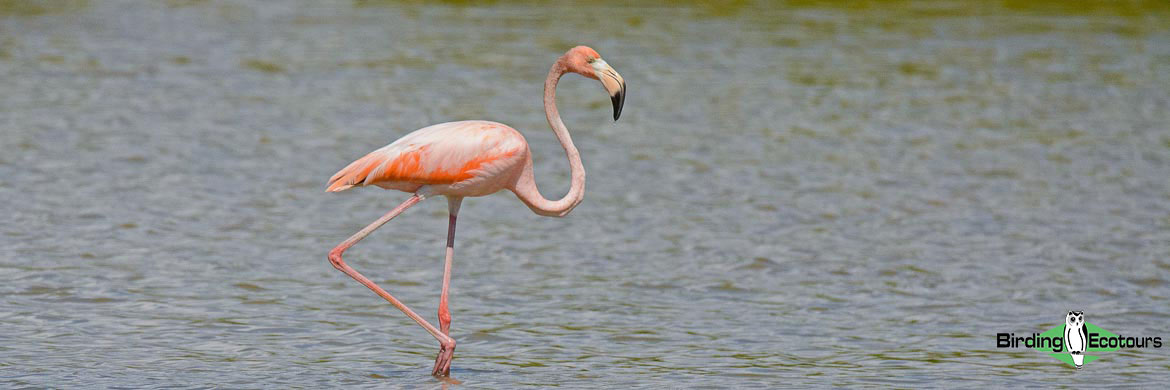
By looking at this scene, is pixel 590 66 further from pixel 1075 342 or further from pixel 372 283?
pixel 1075 342

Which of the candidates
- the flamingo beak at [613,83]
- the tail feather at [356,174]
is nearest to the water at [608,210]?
the tail feather at [356,174]

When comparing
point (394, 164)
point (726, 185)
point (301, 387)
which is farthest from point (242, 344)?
point (726, 185)

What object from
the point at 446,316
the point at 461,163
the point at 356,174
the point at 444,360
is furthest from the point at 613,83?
the point at 444,360

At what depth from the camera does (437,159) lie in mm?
7551

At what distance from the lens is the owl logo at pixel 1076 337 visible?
8.56 metres

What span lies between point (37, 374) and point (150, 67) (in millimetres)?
11984

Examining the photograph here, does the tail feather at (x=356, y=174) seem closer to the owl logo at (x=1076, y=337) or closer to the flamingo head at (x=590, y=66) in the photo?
the flamingo head at (x=590, y=66)

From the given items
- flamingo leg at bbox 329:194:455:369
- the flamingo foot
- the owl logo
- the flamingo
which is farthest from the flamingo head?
the owl logo

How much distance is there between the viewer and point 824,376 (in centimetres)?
803

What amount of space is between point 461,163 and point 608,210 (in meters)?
4.95

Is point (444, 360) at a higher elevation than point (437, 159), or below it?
below

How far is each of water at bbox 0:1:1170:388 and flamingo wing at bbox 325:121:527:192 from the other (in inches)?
38.7

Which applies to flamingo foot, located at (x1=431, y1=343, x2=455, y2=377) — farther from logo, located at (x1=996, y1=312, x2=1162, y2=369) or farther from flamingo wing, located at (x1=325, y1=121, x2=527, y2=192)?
logo, located at (x1=996, y1=312, x2=1162, y2=369)

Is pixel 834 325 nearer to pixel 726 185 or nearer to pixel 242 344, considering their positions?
pixel 242 344
